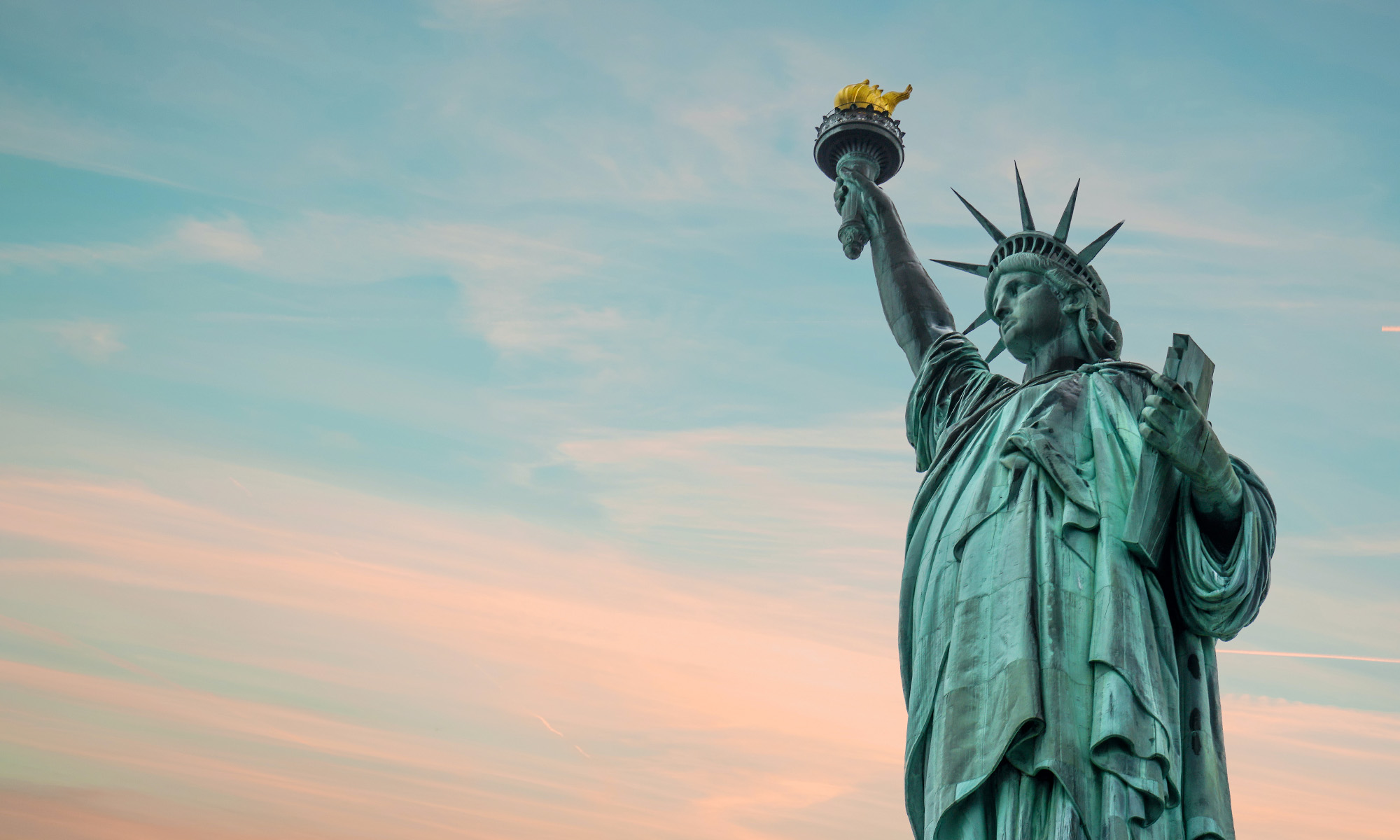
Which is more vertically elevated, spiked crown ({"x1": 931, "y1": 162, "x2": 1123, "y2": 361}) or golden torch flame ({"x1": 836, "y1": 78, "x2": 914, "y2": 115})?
golden torch flame ({"x1": 836, "y1": 78, "x2": 914, "y2": 115})

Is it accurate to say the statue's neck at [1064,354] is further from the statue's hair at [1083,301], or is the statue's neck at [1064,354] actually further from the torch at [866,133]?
the torch at [866,133]

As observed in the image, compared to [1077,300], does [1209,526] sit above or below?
below

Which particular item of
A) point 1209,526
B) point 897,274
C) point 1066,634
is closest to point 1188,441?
point 1209,526

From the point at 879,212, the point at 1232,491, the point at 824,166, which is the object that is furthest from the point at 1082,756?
the point at 824,166

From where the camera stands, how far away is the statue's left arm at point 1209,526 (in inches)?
352

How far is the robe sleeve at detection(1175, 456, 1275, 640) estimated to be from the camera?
9180 millimetres

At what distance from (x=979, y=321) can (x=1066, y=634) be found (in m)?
3.94

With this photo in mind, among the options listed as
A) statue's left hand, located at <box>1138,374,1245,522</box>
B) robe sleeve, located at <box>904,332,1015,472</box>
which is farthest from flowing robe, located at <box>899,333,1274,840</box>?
robe sleeve, located at <box>904,332,1015,472</box>

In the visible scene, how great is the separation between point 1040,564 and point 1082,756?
1362mm

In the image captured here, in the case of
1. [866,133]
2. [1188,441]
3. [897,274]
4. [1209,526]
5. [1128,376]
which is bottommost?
[1209,526]

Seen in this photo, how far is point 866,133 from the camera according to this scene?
1398cm

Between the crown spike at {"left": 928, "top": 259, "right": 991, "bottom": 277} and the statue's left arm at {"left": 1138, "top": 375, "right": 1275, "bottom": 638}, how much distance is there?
293 cm

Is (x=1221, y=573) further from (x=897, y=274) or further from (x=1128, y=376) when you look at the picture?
(x=897, y=274)

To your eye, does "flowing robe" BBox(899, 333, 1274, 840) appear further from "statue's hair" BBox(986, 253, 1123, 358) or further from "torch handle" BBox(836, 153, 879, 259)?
"torch handle" BBox(836, 153, 879, 259)
